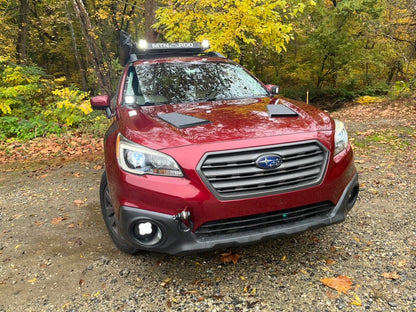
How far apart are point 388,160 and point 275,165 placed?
4207 mm


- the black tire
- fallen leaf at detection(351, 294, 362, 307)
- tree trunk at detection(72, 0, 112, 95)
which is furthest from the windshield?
tree trunk at detection(72, 0, 112, 95)

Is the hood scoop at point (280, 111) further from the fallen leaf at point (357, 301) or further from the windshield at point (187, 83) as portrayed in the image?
the fallen leaf at point (357, 301)

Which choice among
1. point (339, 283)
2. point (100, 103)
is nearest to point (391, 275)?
point (339, 283)

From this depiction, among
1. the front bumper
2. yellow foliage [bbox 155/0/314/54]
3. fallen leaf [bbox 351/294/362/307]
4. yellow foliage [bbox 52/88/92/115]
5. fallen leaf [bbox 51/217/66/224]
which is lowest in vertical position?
yellow foliage [bbox 52/88/92/115]

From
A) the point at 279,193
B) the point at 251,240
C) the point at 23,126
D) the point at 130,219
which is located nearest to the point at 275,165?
the point at 279,193

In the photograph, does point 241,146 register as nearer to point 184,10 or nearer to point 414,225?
point 414,225

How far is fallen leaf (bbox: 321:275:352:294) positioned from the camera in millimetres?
2410

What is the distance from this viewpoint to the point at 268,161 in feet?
7.40

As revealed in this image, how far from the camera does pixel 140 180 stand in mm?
2250

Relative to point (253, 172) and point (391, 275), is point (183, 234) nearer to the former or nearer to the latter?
point (253, 172)

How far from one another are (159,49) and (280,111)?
252cm

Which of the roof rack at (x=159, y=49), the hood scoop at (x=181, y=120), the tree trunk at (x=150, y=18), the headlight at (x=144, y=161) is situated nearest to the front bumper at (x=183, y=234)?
the headlight at (x=144, y=161)

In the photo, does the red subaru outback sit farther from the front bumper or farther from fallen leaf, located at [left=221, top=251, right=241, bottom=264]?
fallen leaf, located at [left=221, top=251, right=241, bottom=264]

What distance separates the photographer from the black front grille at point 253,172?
2205 mm
